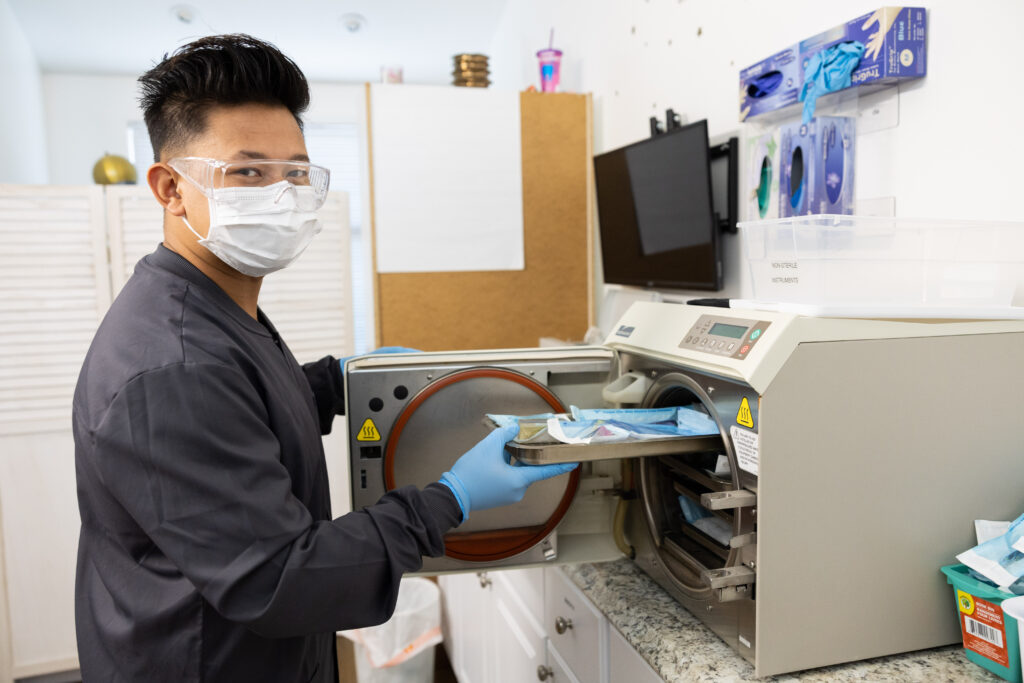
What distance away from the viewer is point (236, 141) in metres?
1.15

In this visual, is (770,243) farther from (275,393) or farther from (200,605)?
(200,605)

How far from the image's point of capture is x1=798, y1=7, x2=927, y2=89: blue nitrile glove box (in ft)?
4.65

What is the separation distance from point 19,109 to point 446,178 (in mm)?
3480

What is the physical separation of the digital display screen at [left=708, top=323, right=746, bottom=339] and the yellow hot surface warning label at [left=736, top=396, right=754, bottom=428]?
11 cm

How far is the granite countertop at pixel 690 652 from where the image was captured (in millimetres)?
1083

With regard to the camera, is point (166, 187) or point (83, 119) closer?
point (166, 187)

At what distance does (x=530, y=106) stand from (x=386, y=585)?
2523mm

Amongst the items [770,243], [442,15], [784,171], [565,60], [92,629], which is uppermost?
[442,15]

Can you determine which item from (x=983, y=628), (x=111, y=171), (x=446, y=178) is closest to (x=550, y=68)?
(x=446, y=178)

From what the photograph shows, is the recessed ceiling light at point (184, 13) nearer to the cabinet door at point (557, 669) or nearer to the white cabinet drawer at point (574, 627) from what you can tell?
the white cabinet drawer at point (574, 627)

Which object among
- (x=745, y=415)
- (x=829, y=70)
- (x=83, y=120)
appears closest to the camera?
(x=745, y=415)

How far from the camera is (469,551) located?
138cm

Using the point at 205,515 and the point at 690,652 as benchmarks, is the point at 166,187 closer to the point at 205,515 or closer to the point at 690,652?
the point at 205,515

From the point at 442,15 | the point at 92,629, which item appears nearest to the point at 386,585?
the point at 92,629
